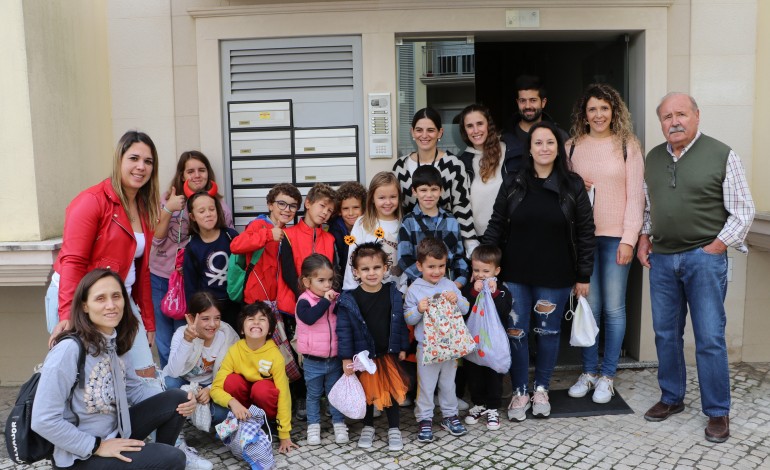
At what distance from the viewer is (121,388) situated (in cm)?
312

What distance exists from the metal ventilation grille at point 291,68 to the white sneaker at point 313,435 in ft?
8.67

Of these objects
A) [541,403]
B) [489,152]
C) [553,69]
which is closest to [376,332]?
[541,403]

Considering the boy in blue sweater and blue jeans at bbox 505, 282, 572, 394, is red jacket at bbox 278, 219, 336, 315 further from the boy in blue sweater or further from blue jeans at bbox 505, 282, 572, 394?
blue jeans at bbox 505, 282, 572, 394

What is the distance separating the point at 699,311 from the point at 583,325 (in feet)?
2.29

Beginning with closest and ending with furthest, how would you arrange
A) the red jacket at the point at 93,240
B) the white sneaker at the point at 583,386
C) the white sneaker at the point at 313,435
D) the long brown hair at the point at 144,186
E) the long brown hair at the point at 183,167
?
the red jacket at the point at 93,240
the long brown hair at the point at 144,186
the white sneaker at the point at 313,435
the white sneaker at the point at 583,386
the long brown hair at the point at 183,167

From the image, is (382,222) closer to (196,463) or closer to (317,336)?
(317,336)

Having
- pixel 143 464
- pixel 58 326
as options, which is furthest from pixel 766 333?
pixel 58 326

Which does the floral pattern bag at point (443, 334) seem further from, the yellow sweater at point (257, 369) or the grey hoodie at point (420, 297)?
the yellow sweater at point (257, 369)

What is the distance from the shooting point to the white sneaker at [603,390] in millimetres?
4414

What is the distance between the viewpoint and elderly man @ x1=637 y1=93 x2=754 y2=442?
374 centimetres

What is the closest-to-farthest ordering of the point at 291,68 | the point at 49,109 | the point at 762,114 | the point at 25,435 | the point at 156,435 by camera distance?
the point at 25,435 → the point at 156,435 → the point at 49,109 → the point at 762,114 → the point at 291,68

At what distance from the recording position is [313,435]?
3969 millimetres

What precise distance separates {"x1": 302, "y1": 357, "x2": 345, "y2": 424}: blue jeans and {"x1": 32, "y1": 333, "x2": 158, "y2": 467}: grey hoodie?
1198mm

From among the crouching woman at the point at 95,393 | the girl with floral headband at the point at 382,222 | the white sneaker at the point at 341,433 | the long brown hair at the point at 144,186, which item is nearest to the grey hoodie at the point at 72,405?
the crouching woman at the point at 95,393
